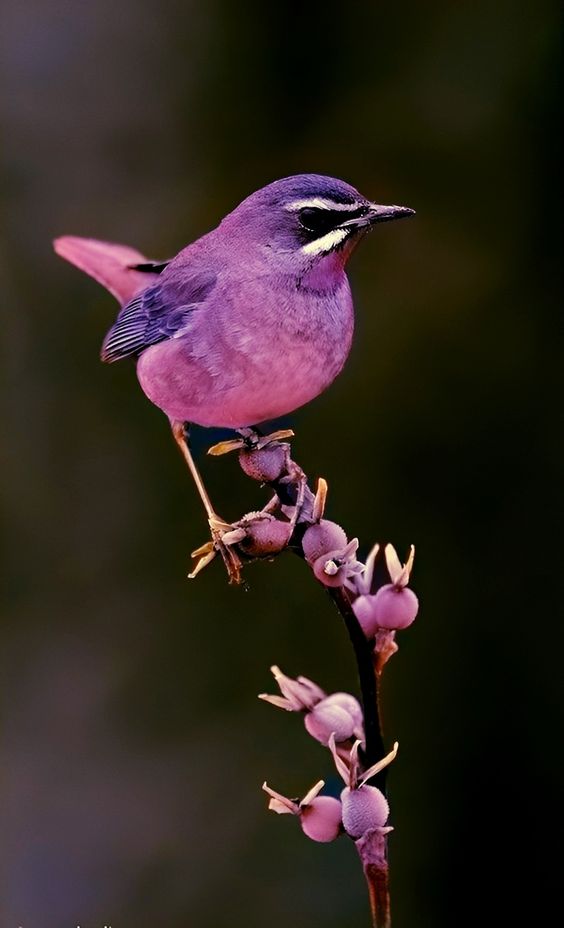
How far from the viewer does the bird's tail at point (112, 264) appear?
76 centimetres

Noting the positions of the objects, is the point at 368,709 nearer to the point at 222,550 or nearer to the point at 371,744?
the point at 371,744

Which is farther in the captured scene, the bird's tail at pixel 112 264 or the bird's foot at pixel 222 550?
the bird's tail at pixel 112 264

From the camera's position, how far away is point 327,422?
1374mm

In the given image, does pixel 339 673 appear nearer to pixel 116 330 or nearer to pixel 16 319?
pixel 16 319

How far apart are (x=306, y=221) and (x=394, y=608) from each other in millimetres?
233

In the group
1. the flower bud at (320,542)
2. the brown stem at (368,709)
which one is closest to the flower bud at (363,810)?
the brown stem at (368,709)

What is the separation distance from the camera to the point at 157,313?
72 centimetres

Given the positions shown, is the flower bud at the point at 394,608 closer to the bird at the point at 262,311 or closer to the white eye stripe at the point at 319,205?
the bird at the point at 262,311

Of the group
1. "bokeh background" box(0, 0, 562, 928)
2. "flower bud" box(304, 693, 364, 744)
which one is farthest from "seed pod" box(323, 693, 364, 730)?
"bokeh background" box(0, 0, 562, 928)

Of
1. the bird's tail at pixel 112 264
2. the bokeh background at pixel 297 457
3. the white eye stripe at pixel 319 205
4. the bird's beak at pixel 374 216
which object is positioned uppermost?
the white eye stripe at pixel 319 205

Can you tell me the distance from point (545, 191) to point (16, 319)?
0.70 meters

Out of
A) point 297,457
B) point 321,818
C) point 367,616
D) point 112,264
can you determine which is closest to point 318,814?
point 321,818

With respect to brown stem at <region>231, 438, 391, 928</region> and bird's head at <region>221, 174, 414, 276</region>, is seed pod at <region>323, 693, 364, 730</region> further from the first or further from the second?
bird's head at <region>221, 174, 414, 276</region>

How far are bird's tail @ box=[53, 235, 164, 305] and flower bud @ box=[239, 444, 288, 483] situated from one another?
0.75ft
